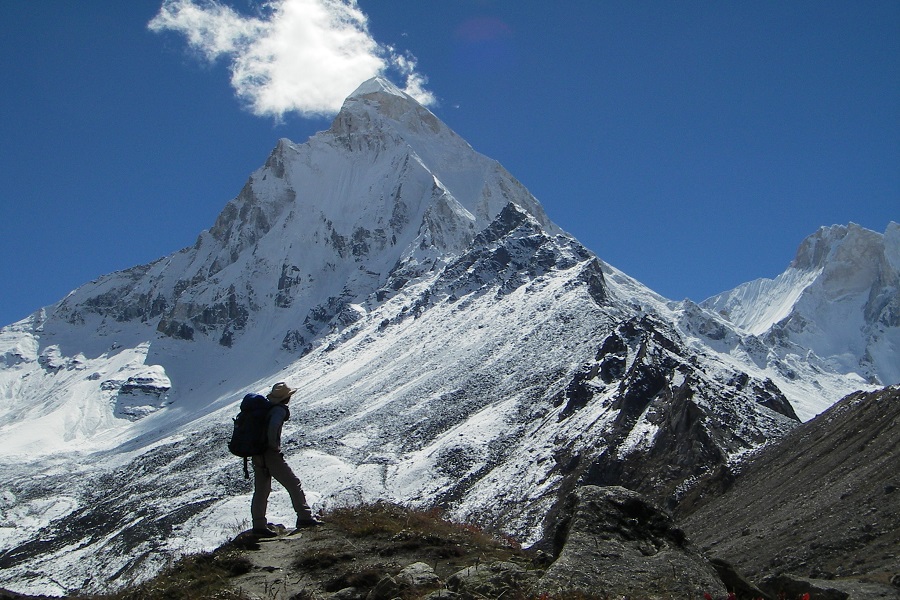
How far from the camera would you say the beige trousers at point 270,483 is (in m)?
16.5

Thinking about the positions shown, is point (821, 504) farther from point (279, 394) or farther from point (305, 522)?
point (279, 394)

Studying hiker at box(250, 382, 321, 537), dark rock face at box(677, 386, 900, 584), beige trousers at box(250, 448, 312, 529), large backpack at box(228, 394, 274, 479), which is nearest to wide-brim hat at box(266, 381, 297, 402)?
hiker at box(250, 382, 321, 537)

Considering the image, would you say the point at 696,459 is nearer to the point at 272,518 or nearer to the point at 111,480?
the point at 272,518

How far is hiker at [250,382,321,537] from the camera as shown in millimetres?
16359

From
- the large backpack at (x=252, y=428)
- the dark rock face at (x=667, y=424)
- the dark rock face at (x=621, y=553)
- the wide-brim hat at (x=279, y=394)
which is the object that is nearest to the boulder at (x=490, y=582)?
the dark rock face at (x=621, y=553)

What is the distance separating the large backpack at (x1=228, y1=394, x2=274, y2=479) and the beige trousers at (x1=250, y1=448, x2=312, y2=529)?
27 centimetres

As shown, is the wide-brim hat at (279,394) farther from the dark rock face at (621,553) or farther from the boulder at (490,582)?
the dark rock face at (621,553)

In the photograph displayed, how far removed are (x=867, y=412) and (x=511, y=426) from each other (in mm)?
77419

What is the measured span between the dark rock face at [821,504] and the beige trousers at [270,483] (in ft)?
42.0

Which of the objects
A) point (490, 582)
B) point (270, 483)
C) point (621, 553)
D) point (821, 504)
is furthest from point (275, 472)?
point (821, 504)

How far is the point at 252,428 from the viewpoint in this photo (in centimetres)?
1648

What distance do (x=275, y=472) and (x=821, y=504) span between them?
37097 millimetres

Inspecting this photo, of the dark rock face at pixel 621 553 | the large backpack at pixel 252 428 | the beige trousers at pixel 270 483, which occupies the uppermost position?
the large backpack at pixel 252 428

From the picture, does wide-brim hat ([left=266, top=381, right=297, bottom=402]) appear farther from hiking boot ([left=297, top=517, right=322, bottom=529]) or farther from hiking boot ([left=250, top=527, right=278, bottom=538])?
hiking boot ([left=250, top=527, right=278, bottom=538])
